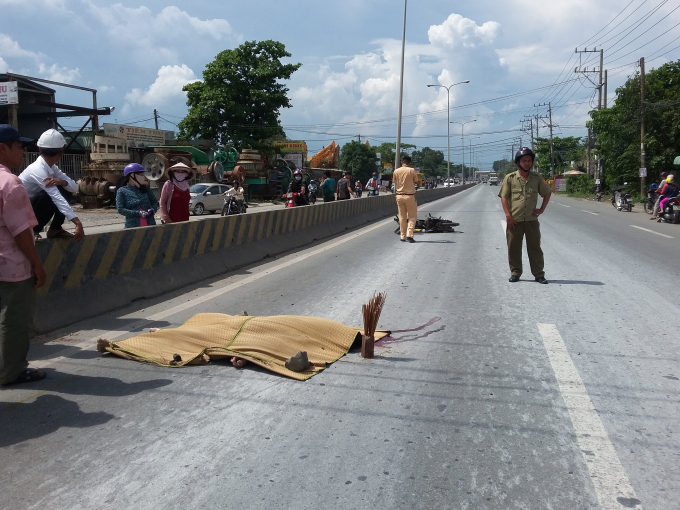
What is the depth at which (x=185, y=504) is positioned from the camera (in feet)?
9.50

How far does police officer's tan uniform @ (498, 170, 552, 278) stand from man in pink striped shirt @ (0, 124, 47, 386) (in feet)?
19.9

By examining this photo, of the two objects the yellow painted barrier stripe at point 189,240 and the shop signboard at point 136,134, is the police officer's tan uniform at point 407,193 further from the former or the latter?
the shop signboard at point 136,134

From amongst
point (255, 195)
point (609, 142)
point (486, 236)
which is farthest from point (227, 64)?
point (486, 236)

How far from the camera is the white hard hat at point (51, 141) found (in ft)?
17.9

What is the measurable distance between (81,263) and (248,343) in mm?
2728

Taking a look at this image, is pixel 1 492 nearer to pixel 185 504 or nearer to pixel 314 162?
pixel 185 504

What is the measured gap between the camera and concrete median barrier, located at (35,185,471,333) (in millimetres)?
6332

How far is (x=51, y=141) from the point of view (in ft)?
18.0

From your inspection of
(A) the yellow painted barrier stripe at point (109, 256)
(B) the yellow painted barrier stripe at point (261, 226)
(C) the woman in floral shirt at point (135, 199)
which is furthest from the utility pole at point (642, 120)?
(A) the yellow painted barrier stripe at point (109, 256)

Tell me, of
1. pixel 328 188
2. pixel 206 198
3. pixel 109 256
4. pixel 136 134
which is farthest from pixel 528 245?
pixel 136 134

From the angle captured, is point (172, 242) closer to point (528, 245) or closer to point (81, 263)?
point (81, 263)

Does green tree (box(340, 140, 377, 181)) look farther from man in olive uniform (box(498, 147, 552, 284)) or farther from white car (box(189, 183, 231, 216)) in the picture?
man in olive uniform (box(498, 147, 552, 284))

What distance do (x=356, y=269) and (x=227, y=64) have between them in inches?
1524

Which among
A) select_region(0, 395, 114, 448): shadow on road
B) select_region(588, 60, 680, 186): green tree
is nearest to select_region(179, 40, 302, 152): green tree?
select_region(588, 60, 680, 186): green tree
